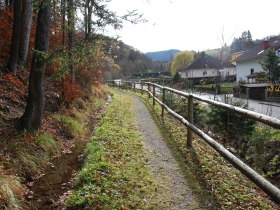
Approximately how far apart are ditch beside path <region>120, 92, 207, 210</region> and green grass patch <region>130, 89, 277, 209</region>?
0.33 metres

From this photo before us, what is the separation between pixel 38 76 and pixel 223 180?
5.27 metres

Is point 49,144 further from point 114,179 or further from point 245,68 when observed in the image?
point 245,68

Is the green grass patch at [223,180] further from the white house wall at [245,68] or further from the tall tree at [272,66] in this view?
the white house wall at [245,68]

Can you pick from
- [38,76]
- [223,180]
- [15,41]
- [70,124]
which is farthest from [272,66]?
[223,180]

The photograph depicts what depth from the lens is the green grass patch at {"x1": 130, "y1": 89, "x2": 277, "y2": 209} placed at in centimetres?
412

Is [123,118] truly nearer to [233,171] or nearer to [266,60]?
[233,171]

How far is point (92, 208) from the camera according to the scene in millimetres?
4117

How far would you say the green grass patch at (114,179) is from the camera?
168 inches

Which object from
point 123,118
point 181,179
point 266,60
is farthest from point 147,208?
point 266,60

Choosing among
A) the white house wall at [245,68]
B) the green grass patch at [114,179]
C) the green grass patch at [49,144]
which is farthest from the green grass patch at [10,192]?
the white house wall at [245,68]

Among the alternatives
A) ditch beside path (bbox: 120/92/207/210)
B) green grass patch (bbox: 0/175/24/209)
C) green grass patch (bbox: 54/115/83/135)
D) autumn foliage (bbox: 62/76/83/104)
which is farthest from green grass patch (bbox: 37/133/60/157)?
autumn foliage (bbox: 62/76/83/104)

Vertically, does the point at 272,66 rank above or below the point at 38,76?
above

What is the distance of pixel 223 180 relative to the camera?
487 centimetres

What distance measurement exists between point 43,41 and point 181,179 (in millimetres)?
4843
